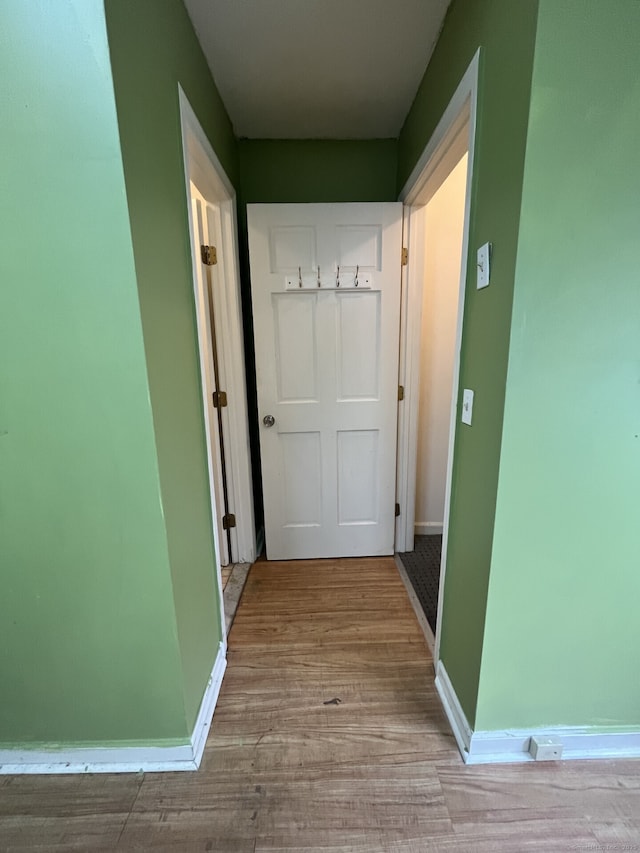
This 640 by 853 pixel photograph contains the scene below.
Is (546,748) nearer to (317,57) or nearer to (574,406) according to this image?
(574,406)

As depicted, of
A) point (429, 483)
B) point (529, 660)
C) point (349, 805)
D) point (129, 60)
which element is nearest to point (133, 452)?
point (129, 60)

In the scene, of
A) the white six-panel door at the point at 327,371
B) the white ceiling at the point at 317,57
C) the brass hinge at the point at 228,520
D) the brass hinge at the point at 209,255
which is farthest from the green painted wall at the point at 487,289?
the brass hinge at the point at 228,520

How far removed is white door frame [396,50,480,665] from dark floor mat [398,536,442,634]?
0.09 metres

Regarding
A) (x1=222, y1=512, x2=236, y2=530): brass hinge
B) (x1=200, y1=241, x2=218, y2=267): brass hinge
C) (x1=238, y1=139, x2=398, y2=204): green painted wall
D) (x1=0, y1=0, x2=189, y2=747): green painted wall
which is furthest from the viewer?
(x1=222, y1=512, x2=236, y2=530): brass hinge

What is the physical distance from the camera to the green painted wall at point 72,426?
2.60 feet

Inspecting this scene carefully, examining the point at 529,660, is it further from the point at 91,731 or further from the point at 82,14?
the point at 82,14

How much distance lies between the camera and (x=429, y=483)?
2508mm

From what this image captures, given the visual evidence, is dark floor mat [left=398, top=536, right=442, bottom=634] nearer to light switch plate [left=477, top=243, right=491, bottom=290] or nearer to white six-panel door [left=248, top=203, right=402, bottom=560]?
white six-panel door [left=248, top=203, right=402, bottom=560]

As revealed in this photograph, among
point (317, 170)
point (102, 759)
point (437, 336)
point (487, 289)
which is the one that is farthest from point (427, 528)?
point (317, 170)

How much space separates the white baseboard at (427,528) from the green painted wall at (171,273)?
1546 mm

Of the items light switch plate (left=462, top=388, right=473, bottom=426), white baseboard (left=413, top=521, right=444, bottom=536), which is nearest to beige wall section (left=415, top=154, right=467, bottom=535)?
white baseboard (left=413, top=521, right=444, bottom=536)

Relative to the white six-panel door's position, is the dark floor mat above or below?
below

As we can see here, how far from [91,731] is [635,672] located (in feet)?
5.62

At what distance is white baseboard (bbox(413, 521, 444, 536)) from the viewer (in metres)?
2.54
